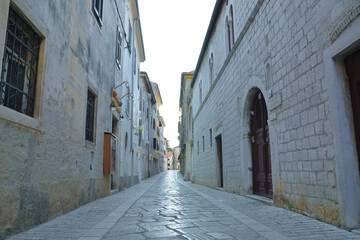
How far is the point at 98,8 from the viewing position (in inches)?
321

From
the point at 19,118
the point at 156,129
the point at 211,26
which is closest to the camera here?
the point at 19,118

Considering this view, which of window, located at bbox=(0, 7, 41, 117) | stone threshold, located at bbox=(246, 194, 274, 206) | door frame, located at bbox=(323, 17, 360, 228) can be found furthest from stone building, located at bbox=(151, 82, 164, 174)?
door frame, located at bbox=(323, 17, 360, 228)

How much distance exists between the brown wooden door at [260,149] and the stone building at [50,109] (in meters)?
4.35

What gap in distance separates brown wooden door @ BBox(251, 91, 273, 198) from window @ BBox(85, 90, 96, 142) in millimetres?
4530

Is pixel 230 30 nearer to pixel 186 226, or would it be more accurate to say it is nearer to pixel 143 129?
pixel 186 226

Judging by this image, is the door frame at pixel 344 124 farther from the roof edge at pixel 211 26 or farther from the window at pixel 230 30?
the roof edge at pixel 211 26

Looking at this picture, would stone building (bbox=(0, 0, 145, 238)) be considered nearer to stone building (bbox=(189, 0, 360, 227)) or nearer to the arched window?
stone building (bbox=(189, 0, 360, 227))

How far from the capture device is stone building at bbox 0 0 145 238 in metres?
3.56

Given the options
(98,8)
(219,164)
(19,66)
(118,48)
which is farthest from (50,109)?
(219,164)

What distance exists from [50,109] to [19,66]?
36.9 inches

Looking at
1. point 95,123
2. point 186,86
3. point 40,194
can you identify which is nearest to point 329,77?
point 40,194

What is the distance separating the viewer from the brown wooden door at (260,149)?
720cm

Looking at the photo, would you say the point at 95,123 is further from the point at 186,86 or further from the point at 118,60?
the point at 186,86

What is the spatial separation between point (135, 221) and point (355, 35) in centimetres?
408
